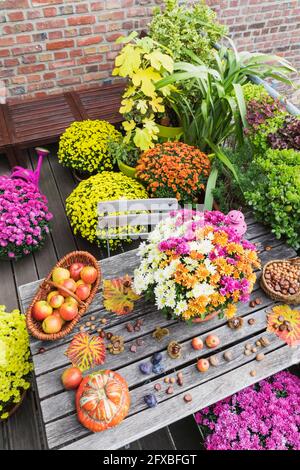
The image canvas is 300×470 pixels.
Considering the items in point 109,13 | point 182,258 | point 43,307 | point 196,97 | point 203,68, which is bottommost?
point 43,307

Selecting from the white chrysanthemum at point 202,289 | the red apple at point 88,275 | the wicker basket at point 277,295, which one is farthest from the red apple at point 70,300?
the wicker basket at point 277,295

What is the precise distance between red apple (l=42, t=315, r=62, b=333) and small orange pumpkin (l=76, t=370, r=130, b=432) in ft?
0.91

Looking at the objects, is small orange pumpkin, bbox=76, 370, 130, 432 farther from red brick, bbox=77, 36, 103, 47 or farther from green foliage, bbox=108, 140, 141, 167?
red brick, bbox=77, 36, 103, 47

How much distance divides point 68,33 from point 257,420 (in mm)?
3136

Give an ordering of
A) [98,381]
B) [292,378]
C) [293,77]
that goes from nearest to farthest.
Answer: [98,381] < [292,378] < [293,77]

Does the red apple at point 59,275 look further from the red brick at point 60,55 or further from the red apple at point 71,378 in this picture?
the red brick at point 60,55

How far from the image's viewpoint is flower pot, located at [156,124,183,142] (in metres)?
2.90

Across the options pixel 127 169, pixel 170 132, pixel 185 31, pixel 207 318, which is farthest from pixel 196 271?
pixel 185 31

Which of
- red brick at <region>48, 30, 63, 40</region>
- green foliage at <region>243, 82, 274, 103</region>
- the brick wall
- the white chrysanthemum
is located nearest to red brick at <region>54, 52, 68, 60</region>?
the brick wall

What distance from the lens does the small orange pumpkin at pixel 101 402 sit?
4.49 feet

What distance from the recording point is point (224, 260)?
1.50m
